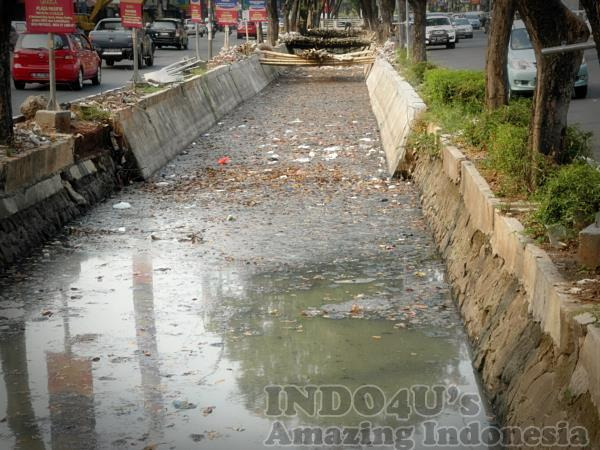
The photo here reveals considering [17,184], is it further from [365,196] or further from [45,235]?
[365,196]

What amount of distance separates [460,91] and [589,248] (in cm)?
1068

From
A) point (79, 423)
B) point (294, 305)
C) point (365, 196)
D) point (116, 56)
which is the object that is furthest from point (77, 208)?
point (116, 56)

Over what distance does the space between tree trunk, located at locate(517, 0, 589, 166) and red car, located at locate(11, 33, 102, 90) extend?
20540 millimetres

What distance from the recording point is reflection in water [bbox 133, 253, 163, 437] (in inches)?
278

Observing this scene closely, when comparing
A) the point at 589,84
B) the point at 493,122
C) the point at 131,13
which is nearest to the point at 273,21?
the point at 589,84

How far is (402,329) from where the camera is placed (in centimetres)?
891

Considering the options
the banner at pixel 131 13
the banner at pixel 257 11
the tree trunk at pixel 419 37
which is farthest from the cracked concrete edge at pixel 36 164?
the banner at pixel 257 11

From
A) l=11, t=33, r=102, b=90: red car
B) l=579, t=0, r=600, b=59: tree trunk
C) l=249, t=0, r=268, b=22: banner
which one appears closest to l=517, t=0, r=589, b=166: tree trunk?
l=579, t=0, r=600, b=59: tree trunk

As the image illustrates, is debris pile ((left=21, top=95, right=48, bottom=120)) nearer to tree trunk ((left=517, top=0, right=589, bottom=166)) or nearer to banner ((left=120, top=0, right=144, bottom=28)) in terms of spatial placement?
banner ((left=120, top=0, right=144, bottom=28))

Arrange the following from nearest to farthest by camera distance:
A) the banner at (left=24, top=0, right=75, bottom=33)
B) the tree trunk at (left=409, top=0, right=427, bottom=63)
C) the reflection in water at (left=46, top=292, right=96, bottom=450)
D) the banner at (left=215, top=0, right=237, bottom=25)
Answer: the reflection in water at (left=46, top=292, right=96, bottom=450)
the banner at (left=24, top=0, right=75, bottom=33)
the tree trunk at (left=409, top=0, right=427, bottom=63)
the banner at (left=215, top=0, right=237, bottom=25)

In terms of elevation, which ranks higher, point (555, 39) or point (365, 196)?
point (555, 39)

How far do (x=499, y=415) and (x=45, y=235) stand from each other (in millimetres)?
7013

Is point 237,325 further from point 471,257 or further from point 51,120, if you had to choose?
point 51,120

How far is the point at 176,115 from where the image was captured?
2075cm
